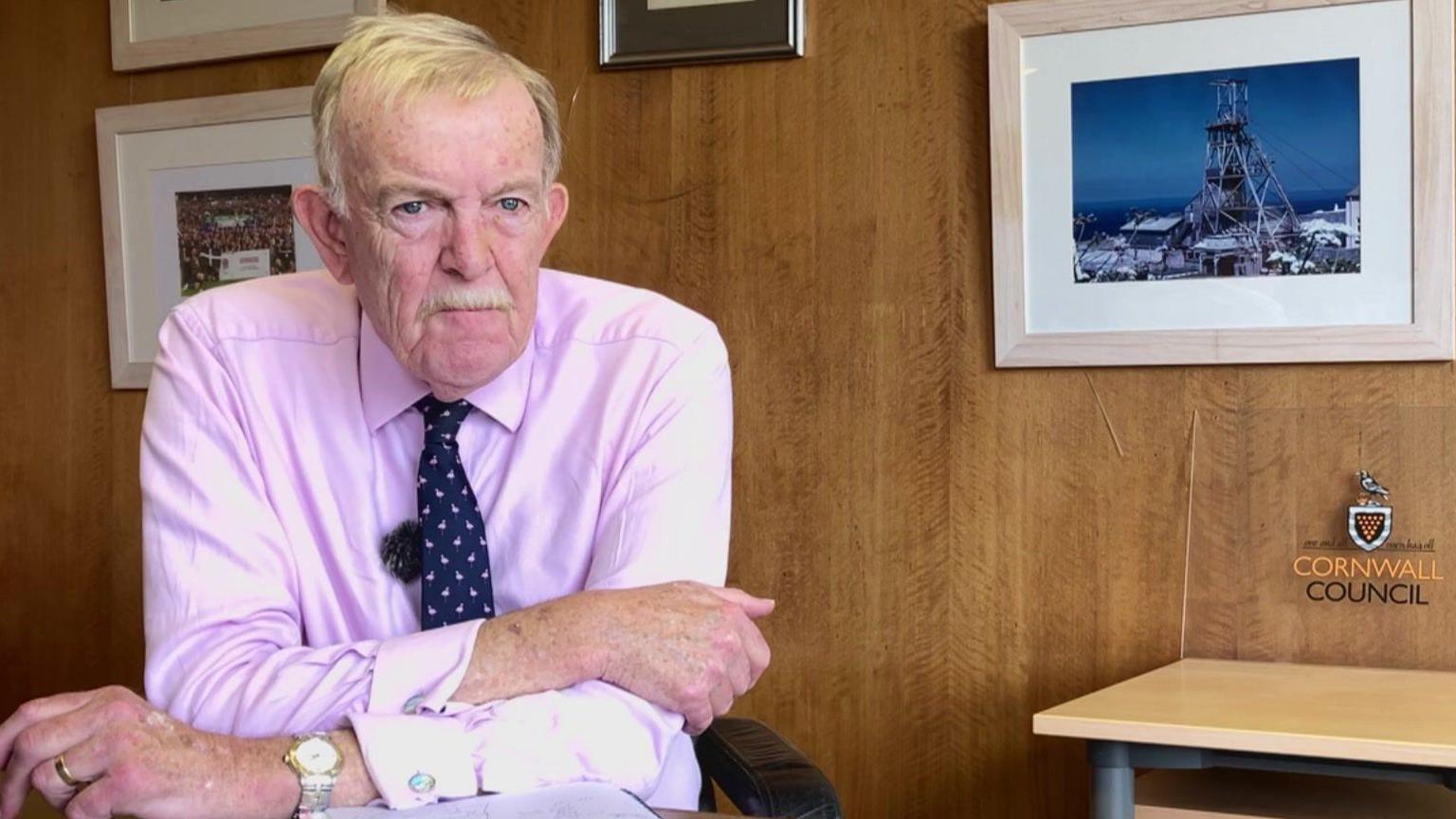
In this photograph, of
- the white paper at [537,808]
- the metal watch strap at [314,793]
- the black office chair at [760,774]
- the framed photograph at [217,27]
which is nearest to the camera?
the white paper at [537,808]

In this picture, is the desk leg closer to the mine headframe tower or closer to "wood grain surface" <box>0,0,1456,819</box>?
"wood grain surface" <box>0,0,1456,819</box>

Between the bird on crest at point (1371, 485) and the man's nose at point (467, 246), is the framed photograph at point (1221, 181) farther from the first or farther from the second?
the man's nose at point (467, 246)

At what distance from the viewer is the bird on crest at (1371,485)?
2.36 meters

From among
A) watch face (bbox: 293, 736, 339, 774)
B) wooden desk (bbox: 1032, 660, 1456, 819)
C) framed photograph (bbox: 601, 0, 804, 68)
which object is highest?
framed photograph (bbox: 601, 0, 804, 68)

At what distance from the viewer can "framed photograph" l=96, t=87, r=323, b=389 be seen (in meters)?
3.27

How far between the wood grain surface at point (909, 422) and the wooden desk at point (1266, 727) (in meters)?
0.27

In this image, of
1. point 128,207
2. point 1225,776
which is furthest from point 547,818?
point 128,207

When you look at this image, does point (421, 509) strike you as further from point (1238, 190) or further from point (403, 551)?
point (1238, 190)

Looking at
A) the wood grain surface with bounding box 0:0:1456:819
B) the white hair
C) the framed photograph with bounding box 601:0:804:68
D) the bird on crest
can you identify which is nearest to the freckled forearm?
the white hair

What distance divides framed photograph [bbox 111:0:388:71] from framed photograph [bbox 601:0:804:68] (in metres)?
0.57

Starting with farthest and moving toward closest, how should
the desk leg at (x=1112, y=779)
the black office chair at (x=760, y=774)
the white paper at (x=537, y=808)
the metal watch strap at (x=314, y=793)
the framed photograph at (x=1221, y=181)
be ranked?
1. the framed photograph at (x=1221, y=181)
2. the desk leg at (x=1112, y=779)
3. the black office chair at (x=760, y=774)
4. the metal watch strap at (x=314, y=793)
5. the white paper at (x=537, y=808)

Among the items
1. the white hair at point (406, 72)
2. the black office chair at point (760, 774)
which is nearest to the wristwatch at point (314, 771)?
the black office chair at point (760, 774)

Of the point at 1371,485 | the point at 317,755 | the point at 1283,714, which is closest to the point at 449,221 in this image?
the point at 317,755

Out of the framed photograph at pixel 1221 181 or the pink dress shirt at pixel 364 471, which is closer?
the pink dress shirt at pixel 364 471
